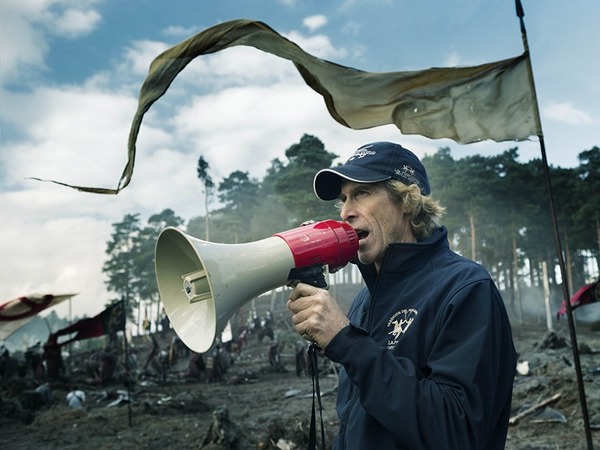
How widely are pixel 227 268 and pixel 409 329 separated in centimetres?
67

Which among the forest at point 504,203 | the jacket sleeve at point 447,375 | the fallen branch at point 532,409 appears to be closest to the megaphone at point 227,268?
the jacket sleeve at point 447,375

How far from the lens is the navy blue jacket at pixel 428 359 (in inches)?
57.1

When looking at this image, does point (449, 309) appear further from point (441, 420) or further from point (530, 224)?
point (530, 224)

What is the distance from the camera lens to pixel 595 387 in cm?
1014

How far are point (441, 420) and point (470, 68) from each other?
277cm

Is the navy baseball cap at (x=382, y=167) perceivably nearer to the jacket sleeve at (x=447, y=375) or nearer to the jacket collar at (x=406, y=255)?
the jacket collar at (x=406, y=255)

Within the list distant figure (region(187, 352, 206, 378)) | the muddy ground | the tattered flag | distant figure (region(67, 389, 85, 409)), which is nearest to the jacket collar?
the tattered flag

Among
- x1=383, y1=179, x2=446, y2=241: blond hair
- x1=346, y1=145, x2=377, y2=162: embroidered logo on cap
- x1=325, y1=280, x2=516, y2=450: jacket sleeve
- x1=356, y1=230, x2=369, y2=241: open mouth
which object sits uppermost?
x1=346, y1=145, x2=377, y2=162: embroidered logo on cap

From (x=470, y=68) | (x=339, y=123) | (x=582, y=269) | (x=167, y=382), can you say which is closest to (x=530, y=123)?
(x=470, y=68)

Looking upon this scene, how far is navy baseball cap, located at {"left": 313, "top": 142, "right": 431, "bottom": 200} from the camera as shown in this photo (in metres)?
2.00

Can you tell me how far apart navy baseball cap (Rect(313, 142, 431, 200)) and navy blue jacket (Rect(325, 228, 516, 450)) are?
11.5 inches

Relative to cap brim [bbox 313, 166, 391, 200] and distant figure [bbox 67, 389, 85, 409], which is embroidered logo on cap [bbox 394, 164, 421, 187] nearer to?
cap brim [bbox 313, 166, 391, 200]

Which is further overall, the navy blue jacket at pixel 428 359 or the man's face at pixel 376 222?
the man's face at pixel 376 222

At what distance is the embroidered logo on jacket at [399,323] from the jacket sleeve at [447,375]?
11 centimetres
